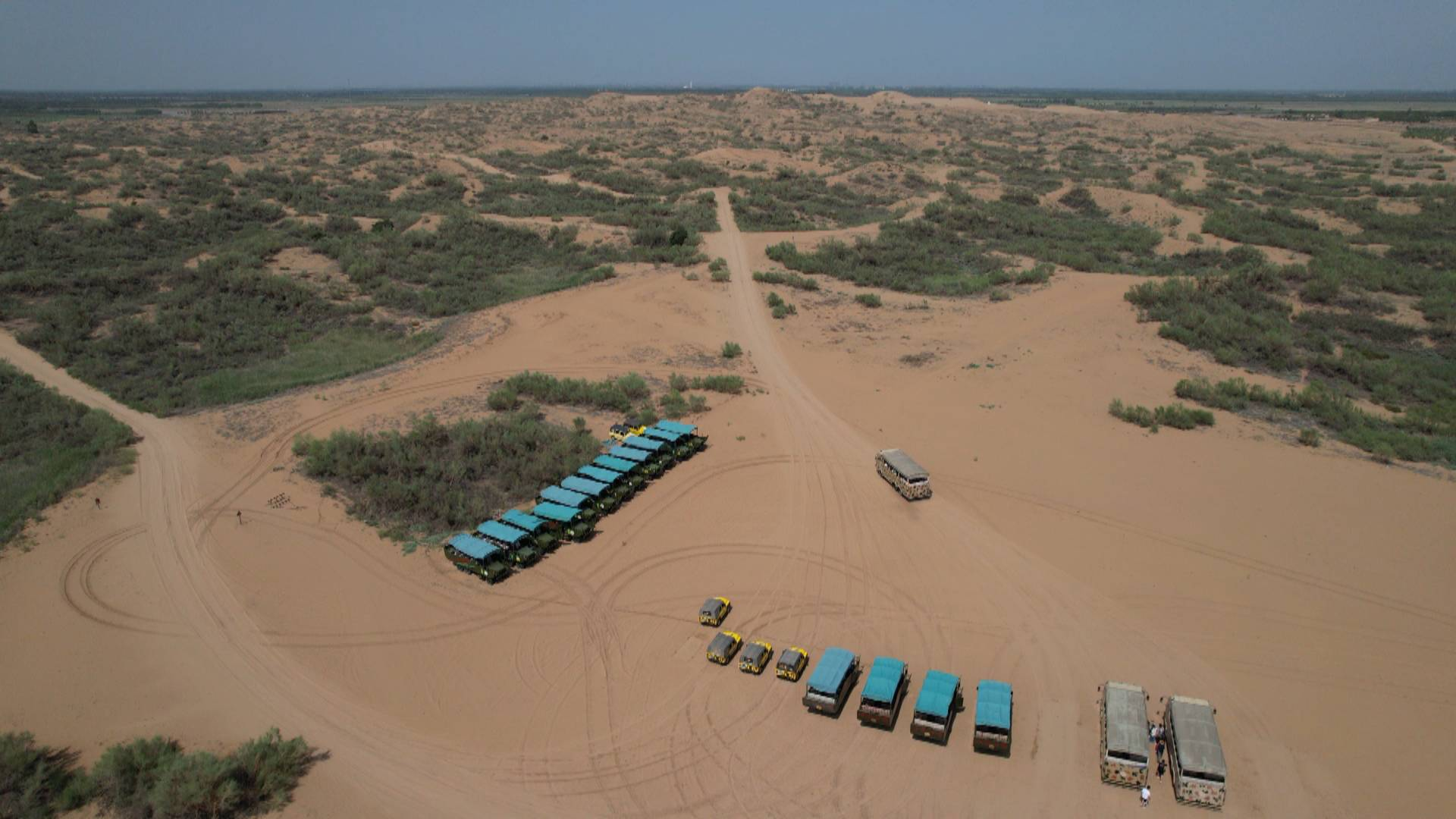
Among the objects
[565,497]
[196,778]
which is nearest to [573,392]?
[565,497]

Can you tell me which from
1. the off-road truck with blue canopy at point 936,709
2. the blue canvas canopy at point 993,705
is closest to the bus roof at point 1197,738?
the blue canvas canopy at point 993,705

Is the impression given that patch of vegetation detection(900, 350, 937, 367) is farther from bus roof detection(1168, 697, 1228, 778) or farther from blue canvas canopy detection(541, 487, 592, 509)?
bus roof detection(1168, 697, 1228, 778)

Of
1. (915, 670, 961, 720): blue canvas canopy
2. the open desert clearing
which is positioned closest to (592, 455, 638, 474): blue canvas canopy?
the open desert clearing

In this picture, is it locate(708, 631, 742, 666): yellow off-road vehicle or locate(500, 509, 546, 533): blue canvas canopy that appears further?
locate(500, 509, 546, 533): blue canvas canopy

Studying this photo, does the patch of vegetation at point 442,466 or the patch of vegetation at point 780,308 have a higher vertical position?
the patch of vegetation at point 780,308

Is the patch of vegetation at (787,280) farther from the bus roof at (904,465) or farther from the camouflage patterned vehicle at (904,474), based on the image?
the camouflage patterned vehicle at (904,474)

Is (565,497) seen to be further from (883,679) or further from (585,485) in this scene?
(883,679)

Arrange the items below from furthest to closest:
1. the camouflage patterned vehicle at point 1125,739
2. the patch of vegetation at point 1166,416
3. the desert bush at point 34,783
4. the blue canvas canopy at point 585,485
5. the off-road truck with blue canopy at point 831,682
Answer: the patch of vegetation at point 1166,416, the blue canvas canopy at point 585,485, the off-road truck with blue canopy at point 831,682, the camouflage patterned vehicle at point 1125,739, the desert bush at point 34,783
